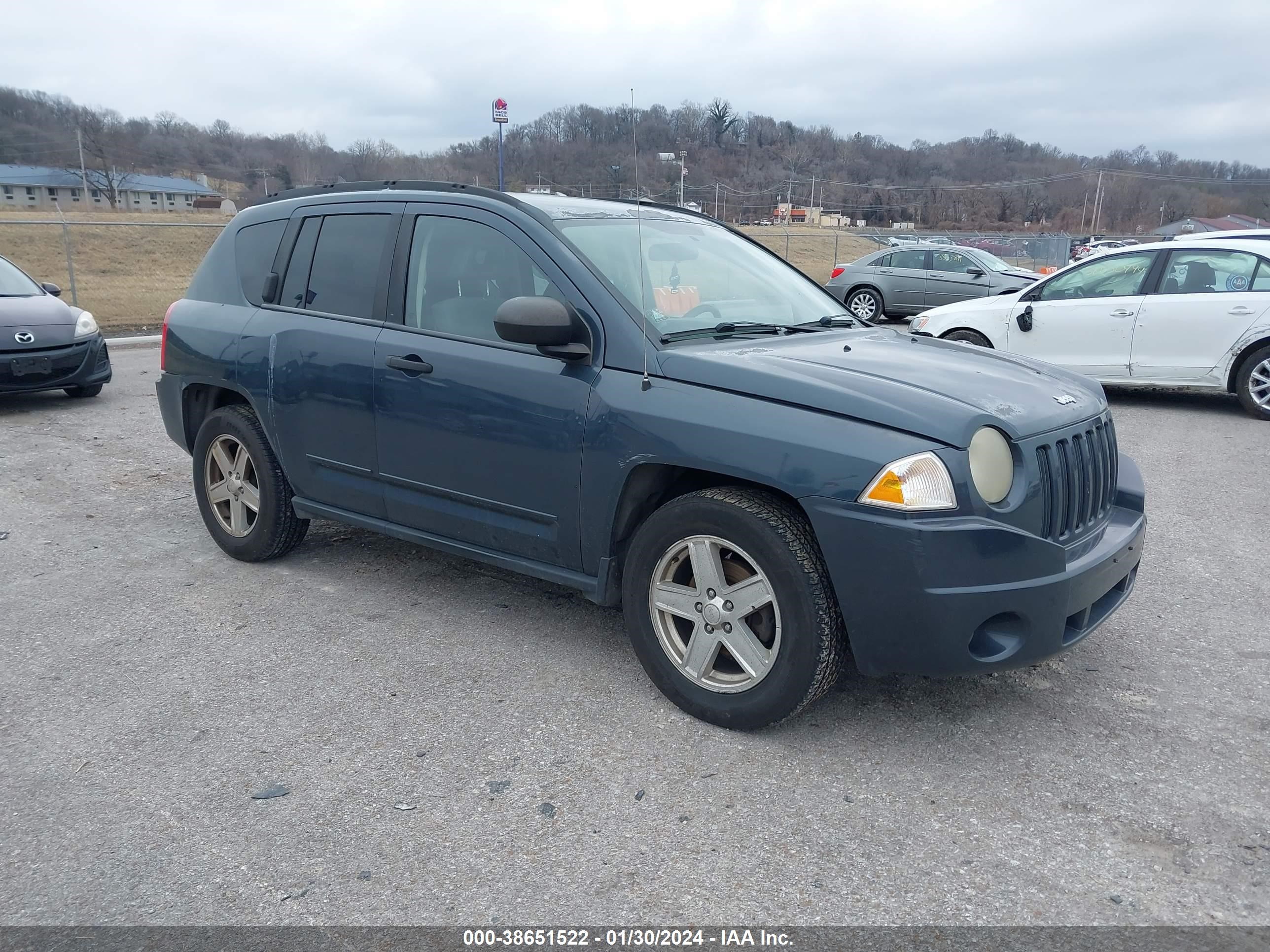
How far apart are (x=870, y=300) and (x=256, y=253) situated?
1475cm

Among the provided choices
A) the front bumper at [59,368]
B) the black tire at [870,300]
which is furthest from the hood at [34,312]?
the black tire at [870,300]

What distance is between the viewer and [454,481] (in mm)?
3994

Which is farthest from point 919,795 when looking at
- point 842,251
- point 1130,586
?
point 842,251

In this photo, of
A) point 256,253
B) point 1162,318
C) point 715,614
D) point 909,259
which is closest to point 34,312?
point 256,253

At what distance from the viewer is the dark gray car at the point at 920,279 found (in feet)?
56.4

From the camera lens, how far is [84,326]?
31.3 ft

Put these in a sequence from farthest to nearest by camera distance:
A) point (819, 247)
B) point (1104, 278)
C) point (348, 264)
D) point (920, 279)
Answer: point (819, 247), point (920, 279), point (1104, 278), point (348, 264)

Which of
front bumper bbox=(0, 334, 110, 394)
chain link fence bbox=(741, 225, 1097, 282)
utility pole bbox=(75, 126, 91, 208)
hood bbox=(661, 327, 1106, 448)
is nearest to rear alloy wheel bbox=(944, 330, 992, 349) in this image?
hood bbox=(661, 327, 1106, 448)

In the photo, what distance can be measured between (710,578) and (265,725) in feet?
5.34

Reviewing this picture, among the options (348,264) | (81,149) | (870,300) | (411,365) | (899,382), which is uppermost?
(81,149)

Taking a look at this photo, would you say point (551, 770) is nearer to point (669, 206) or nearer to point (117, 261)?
point (669, 206)

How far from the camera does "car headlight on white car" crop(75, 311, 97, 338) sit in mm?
9398

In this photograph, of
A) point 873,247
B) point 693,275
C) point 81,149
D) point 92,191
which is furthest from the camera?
point 92,191

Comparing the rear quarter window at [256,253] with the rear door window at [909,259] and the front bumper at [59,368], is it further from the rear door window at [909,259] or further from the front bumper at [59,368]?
the rear door window at [909,259]
